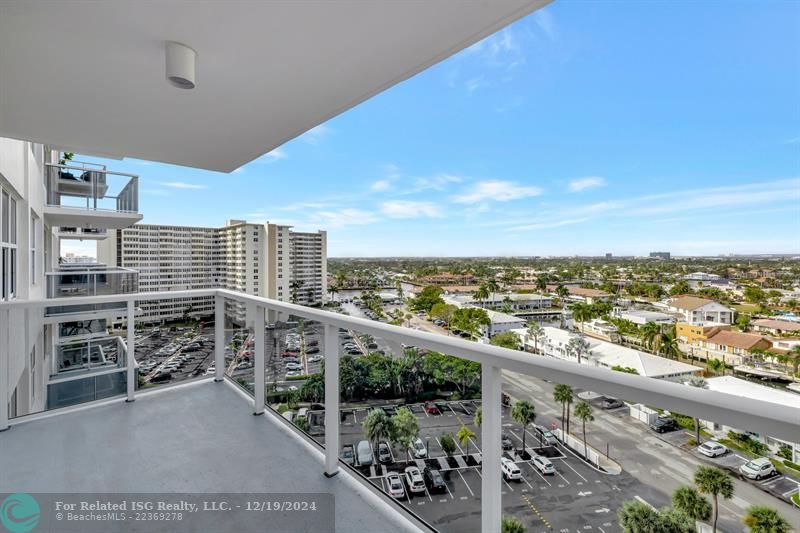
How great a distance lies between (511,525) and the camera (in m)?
1.08


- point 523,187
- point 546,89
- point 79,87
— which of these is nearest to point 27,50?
point 79,87

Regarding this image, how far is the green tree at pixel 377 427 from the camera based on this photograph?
1569mm

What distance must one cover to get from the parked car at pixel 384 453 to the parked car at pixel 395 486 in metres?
0.06

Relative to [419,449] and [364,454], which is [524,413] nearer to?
[419,449]

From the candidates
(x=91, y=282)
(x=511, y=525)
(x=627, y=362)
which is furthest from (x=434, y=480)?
(x=91, y=282)

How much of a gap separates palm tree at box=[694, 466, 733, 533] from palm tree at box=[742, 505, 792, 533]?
0.13ft

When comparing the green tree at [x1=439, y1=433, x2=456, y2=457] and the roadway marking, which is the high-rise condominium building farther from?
the roadway marking

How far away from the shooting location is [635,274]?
672 inches

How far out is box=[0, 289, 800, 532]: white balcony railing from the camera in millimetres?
642

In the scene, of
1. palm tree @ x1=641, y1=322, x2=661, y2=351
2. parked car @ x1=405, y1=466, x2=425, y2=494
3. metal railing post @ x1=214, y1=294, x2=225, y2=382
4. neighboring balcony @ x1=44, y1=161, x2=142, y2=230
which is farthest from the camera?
palm tree @ x1=641, y1=322, x2=661, y2=351

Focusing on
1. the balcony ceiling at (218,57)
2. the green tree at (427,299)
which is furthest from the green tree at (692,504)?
the green tree at (427,299)

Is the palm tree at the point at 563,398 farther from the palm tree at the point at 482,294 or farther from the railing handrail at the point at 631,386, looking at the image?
the palm tree at the point at 482,294

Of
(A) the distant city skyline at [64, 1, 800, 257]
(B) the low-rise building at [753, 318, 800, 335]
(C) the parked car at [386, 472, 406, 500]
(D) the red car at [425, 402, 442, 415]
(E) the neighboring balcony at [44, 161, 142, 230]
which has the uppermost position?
(A) the distant city skyline at [64, 1, 800, 257]

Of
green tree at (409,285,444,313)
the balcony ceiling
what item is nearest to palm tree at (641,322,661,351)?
green tree at (409,285,444,313)
